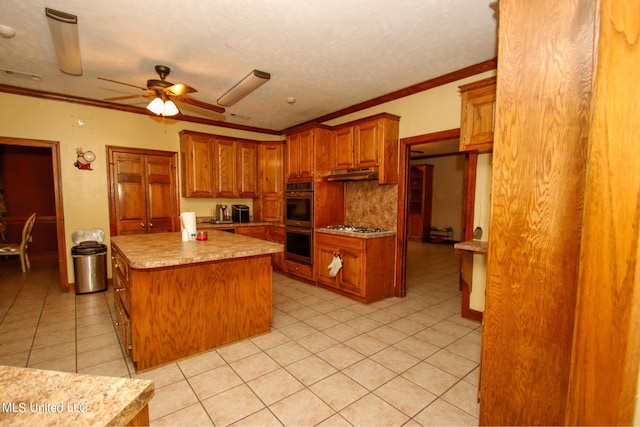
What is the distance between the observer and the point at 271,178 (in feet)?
17.6

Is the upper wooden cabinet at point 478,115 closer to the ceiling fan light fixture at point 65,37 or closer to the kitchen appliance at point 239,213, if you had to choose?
the ceiling fan light fixture at point 65,37

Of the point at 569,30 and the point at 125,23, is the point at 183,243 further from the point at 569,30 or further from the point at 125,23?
the point at 569,30

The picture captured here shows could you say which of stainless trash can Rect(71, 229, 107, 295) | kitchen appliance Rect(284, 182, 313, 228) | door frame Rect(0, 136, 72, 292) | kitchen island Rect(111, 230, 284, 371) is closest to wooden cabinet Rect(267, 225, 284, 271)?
kitchen appliance Rect(284, 182, 313, 228)

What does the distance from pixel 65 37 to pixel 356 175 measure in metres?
3.15

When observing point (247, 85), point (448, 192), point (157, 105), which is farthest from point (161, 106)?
point (448, 192)

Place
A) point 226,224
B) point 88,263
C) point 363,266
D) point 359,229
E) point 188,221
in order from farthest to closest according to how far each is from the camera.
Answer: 1. point 226,224
2. point 359,229
3. point 88,263
4. point 363,266
5. point 188,221

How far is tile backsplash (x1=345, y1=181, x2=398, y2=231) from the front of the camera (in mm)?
3898

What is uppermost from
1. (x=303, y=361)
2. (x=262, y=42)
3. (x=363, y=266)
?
(x=262, y=42)

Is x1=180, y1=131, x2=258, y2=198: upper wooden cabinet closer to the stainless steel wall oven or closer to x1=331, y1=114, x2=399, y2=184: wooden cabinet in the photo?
the stainless steel wall oven

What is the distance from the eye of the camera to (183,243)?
8.94 ft

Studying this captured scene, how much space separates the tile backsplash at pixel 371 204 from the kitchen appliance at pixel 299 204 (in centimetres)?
64

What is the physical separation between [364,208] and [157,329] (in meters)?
3.02

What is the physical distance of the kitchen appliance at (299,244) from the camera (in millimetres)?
4340

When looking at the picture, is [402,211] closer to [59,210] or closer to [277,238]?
[277,238]
